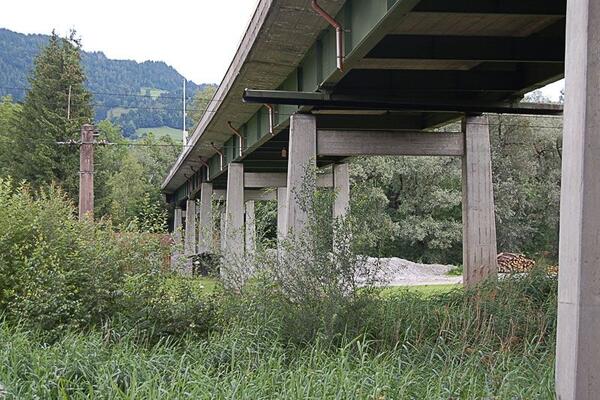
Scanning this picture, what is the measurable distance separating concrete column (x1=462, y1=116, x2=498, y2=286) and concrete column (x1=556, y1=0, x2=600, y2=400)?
31.9 ft

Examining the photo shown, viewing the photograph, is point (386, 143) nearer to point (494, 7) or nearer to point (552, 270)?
point (552, 270)

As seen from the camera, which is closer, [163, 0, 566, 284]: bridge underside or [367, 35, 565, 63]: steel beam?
[163, 0, 566, 284]: bridge underside

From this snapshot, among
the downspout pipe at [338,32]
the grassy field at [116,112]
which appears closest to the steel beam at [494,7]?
the downspout pipe at [338,32]

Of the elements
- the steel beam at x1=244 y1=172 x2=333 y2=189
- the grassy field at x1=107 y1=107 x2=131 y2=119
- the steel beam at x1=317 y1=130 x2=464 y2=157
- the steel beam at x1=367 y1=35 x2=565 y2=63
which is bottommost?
the steel beam at x1=244 y1=172 x2=333 y2=189

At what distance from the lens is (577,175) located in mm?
5008

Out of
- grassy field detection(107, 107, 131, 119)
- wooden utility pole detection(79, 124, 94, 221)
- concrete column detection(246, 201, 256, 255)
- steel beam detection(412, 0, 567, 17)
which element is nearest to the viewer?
steel beam detection(412, 0, 567, 17)

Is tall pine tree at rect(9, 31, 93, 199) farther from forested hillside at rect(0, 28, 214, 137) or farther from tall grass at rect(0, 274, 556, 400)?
forested hillside at rect(0, 28, 214, 137)

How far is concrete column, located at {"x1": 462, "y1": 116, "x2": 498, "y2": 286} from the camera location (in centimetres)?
1505

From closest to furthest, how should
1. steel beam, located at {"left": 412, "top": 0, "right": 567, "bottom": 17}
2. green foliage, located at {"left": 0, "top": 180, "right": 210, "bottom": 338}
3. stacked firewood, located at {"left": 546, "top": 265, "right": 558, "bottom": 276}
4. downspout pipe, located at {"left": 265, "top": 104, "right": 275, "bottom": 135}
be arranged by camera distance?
steel beam, located at {"left": 412, "top": 0, "right": 567, "bottom": 17} → green foliage, located at {"left": 0, "top": 180, "right": 210, "bottom": 338} → stacked firewood, located at {"left": 546, "top": 265, "right": 558, "bottom": 276} → downspout pipe, located at {"left": 265, "top": 104, "right": 275, "bottom": 135}

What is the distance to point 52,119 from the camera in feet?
166

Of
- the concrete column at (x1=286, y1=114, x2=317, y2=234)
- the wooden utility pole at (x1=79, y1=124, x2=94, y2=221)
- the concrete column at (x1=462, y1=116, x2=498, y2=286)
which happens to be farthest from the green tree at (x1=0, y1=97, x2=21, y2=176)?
the concrete column at (x1=462, y1=116, x2=498, y2=286)

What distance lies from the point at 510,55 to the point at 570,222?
22.8ft

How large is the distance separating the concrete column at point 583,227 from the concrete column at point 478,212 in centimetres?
971

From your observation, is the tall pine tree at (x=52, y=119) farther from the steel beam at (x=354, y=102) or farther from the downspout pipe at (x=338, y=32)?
the downspout pipe at (x=338, y=32)
